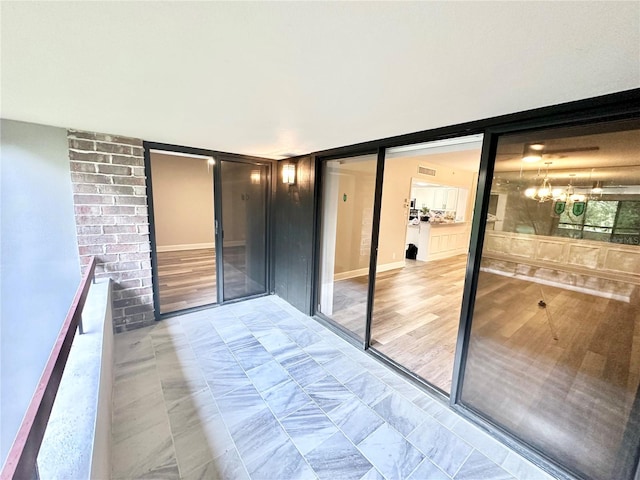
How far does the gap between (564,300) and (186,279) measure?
5.08 meters

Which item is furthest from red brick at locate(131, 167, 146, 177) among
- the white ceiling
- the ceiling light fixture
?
the ceiling light fixture

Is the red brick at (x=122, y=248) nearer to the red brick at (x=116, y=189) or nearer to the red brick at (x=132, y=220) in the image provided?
the red brick at (x=132, y=220)

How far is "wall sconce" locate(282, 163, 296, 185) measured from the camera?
357 cm

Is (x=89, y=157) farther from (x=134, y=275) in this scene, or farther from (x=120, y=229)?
(x=134, y=275)

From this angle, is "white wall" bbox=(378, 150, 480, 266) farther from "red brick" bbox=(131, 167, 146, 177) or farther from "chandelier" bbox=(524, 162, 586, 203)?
"red brick" bbox=(131, 167, 146, 177)

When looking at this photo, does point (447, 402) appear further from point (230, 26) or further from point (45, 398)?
point (230, 26)

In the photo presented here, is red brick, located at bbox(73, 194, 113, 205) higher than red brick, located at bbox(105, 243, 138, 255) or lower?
higher

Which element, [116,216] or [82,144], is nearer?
[82,144]

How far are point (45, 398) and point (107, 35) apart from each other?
1.24 m

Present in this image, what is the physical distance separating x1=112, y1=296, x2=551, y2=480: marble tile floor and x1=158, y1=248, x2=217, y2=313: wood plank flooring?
37.6 inches

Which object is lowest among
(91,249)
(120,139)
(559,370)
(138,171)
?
(559,370)

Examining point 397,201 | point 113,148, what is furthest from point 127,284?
point 397,201

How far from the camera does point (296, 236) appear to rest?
3.64m

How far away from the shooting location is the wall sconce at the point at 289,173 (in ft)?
11.7
